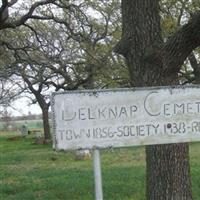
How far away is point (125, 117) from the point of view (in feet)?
17.7

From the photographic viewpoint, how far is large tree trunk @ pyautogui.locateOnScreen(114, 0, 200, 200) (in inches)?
285

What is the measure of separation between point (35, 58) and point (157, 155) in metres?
19.2

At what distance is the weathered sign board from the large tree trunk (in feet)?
5.63

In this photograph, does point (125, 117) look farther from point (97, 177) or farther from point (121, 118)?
point (97, 177)

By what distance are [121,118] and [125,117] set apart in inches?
1.6

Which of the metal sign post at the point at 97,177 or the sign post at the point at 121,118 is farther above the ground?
the sign post at the point at 121,118

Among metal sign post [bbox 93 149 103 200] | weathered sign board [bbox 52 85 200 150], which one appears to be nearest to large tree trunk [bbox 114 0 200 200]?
weathered sign board [bbox 52 85 200 150]

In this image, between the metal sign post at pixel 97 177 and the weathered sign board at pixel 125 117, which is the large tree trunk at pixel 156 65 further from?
the metal sign post at pixel 97 177

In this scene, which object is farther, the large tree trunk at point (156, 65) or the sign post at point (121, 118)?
the large tree trunk at point (156, 65)

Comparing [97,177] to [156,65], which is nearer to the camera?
[97,177]

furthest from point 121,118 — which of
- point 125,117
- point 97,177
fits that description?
point 97,177

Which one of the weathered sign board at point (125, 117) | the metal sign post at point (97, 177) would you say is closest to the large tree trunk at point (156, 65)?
the weathered sign board at point (125, 117)

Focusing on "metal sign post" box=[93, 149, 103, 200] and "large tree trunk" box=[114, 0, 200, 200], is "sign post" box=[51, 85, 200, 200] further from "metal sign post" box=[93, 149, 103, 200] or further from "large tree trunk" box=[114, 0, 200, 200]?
"large tree trunk" box=[114, 0, 200, 200]

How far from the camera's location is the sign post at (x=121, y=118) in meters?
5.32
